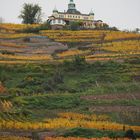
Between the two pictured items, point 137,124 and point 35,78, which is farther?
point 35,78

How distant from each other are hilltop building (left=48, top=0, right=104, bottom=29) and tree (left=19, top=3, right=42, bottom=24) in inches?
139

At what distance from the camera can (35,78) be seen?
49906 mm

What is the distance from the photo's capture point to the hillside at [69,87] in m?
32.8

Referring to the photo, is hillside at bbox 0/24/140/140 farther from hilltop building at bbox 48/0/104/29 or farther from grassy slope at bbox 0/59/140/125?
hilltop building at bbox 48/0/104/29

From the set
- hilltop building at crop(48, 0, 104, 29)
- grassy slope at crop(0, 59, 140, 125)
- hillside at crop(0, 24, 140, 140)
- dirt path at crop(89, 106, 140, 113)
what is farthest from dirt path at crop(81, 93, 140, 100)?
hilltop building at crop(48, 0, 104, 29)

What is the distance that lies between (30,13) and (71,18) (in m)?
8.64

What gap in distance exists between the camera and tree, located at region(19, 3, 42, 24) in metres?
100

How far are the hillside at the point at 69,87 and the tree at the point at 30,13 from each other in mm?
22431

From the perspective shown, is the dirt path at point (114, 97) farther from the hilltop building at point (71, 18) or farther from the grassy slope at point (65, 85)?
the hilltop building at point (71, 18)

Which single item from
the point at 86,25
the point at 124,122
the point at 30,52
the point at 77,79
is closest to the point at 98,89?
the point at 77,79

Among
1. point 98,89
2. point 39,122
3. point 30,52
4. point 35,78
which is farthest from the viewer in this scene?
point 30,52

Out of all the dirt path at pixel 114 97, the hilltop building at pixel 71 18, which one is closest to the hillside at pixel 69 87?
the dirt path at pixel 114 97

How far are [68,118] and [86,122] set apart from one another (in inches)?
82.6

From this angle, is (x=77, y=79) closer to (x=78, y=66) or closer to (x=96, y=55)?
(x=78, y=66)
